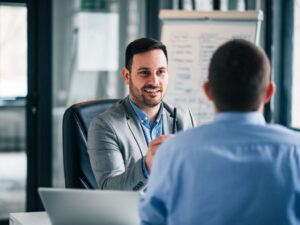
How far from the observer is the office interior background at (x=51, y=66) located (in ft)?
15.5

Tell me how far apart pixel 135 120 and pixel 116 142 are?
0.14m

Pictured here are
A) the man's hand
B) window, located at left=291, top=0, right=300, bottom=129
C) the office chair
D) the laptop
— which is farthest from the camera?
window, located at left=291, top=0, right=300, bottom=129

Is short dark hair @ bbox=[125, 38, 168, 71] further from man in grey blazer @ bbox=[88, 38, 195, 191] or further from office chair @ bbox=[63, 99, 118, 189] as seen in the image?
office chair @ bbox=[63, 99, 118, 189]

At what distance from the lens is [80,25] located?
481cm

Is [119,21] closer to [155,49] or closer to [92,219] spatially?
[155,49]

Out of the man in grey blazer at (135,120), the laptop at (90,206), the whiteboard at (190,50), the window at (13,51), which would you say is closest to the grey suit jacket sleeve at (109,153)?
the man in grey blazer at (135,120)

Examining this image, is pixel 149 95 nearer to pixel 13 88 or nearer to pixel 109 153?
pixel 109 153

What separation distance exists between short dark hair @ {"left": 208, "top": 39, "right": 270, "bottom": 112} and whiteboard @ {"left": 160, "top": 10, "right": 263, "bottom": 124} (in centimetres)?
318

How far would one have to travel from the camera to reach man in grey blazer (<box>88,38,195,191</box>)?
8.03ft

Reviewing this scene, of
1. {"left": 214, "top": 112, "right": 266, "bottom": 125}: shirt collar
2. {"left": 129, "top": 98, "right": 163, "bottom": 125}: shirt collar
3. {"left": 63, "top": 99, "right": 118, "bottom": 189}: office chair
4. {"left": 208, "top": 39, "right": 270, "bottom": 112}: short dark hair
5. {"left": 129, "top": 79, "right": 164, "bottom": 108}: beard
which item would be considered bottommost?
{"left": 63, "top": 99, "right": 118, "bottom": 189}: office chair

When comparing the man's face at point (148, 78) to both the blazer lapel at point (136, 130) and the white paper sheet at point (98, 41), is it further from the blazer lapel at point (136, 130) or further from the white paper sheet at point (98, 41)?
the white paper sheet at point (98, 41)

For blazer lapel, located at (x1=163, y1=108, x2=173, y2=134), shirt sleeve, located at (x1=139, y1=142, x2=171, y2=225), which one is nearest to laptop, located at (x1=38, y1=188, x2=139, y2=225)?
shirt sleeve, located at (x1=139, y1=142, x2=171, y2=225)

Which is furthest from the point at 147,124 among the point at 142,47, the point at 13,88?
the point at 13,88

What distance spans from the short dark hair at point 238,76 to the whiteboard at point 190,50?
3.18 meters
